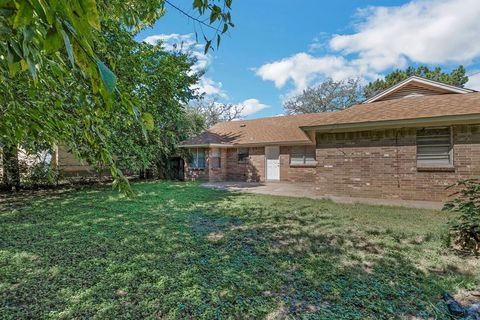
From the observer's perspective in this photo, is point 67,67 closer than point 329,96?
Yes

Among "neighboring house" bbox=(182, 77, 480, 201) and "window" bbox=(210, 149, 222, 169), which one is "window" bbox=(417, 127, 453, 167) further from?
"window" bbox=(210, 149, 222, 169)

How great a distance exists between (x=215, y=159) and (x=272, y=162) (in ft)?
12.6

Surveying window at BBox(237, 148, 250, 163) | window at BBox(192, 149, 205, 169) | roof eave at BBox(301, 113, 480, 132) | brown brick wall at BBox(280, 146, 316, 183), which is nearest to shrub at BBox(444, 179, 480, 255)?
roof eave at BBox(301, 113, 480, 132)

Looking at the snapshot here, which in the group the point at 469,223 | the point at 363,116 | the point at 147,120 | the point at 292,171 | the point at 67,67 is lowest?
the point at 469,223

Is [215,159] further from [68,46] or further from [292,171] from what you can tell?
[68,46]

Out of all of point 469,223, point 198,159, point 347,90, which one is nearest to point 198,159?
point 198,159

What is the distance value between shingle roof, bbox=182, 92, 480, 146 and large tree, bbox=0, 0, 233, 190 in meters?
8.90

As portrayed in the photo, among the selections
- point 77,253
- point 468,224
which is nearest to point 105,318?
point 77,253

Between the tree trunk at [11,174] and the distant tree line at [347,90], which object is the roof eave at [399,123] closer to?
the tree trunk at [11,174]

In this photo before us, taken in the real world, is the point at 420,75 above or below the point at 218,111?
above

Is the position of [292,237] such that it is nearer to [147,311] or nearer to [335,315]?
[335,315]

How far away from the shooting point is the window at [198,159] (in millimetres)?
17953

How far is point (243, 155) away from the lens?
58.1 ft

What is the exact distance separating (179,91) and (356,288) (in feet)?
44.2
